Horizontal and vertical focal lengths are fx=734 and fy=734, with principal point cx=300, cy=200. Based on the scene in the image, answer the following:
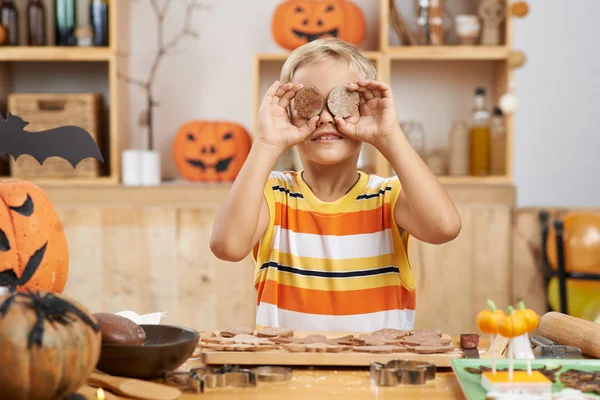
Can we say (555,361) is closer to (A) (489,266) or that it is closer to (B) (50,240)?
(B) (50,240)

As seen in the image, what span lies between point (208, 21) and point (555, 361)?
2290mm

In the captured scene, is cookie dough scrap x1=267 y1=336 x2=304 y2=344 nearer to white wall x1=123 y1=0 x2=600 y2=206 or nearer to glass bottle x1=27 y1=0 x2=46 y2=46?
white wall x1=123 y1=0 x2=600 y2=206

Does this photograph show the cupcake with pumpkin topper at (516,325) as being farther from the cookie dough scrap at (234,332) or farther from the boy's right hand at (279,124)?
the boy's right hand at (279,124)

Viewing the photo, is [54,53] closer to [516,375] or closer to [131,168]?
[131,168]

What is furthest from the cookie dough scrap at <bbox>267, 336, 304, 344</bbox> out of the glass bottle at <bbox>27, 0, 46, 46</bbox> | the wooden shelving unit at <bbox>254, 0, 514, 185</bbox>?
the glass bottle at <bbox>27, 0, 46, 46</bbox>

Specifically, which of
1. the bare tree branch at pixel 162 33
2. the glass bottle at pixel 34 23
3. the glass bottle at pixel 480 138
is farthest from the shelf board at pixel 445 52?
the glass bottle at pixel 34 23

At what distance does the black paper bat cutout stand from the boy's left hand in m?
0.47

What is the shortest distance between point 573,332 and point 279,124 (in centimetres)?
58

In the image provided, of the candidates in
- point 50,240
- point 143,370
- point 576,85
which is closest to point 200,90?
point 576,85

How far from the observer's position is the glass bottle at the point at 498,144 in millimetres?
2707

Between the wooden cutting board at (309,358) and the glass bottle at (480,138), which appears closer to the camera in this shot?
the wooden cutting board at (309,358)

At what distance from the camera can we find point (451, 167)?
271 centimetres

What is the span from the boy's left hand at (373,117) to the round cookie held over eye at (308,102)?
0.13 ft

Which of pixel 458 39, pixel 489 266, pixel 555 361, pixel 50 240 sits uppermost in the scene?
pixel 458 39
